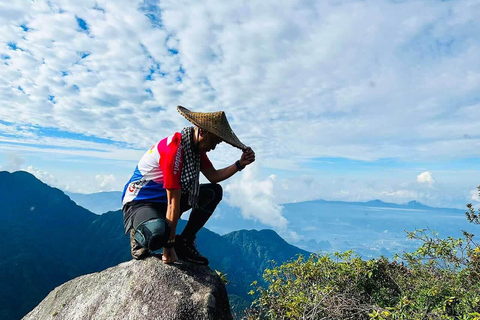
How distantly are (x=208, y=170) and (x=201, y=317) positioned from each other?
2.43 m

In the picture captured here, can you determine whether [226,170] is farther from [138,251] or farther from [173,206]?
[138,251]

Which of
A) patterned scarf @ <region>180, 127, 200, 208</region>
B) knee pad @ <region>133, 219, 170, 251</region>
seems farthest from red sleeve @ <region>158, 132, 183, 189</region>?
knee pad @ <region>133, 219, 170, 251</region>

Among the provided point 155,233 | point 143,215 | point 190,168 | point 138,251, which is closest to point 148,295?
point 138,251

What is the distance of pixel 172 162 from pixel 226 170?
4.35 feet

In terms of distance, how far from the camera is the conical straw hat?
4.50m

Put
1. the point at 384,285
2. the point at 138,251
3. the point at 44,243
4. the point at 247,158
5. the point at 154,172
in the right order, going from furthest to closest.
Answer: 1. the point at 44,243
2. the point at 384,285
3. the point at 247,158
4. the point at 138,251
5. the point at 154,172

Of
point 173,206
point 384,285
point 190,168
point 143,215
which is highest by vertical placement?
point 190,168

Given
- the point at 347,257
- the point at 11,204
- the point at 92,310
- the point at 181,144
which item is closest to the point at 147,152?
the point at 181,144

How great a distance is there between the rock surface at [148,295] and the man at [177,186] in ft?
0.80

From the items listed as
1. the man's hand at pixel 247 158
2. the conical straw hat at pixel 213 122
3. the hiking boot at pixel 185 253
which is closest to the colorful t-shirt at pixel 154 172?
the conical straw hat at pixel 213 122

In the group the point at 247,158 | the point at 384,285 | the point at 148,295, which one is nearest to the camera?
the point at 148,295

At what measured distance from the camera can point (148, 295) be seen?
452 cm

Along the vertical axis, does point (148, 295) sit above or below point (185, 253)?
below

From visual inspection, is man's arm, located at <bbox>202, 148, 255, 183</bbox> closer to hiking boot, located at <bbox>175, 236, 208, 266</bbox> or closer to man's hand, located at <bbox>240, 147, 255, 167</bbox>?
man's hand, located at <bbox>240, 147, 255, 167</bbox>
